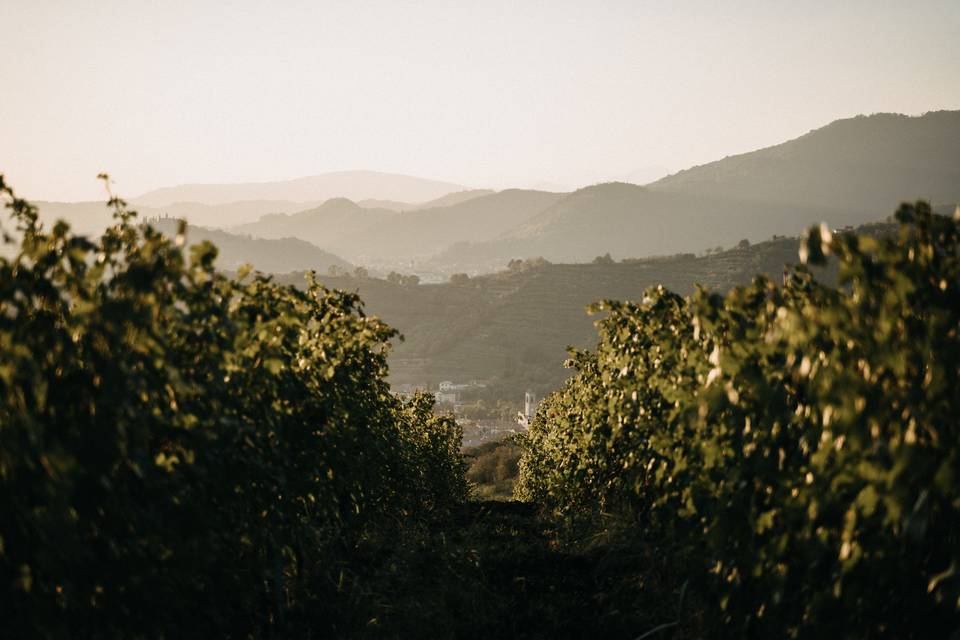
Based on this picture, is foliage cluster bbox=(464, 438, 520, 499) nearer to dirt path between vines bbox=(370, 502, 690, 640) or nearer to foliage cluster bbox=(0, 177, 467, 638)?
dirt path between vines bbox=(370, 502, 690, 640)

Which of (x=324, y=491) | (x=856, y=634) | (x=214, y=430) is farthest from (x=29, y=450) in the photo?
(x=856, y=634)

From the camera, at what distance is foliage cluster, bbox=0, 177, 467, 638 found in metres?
2.84

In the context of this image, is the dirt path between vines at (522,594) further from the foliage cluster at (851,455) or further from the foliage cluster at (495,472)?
the foliage cluster at (495,472)

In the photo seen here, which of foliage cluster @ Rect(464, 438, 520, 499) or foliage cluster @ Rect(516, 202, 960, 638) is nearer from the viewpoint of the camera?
foliage cluster @ Rect(516, 202, 960, 638)

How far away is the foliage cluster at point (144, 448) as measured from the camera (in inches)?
112

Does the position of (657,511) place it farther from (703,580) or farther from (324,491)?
(324,491)

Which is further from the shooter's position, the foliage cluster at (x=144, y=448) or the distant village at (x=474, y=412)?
the distant village at (x=474, y=412)

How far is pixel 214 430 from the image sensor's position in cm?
382

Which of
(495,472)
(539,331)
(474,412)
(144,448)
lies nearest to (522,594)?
(144,448)

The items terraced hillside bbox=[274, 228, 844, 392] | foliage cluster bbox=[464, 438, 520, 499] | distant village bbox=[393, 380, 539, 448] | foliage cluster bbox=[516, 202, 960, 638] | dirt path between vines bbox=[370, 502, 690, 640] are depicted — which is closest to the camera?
foliage cluster bbox=[516, 202, 960, 638]

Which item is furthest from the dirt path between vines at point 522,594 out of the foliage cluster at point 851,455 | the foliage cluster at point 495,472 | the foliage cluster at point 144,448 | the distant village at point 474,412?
the distant village at point 474,412

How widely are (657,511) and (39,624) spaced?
515cm

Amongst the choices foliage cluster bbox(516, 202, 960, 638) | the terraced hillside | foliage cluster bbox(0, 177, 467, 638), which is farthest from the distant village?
foliage cluster bbox(516, 202, 960, 638)

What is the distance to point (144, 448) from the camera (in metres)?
3.05
